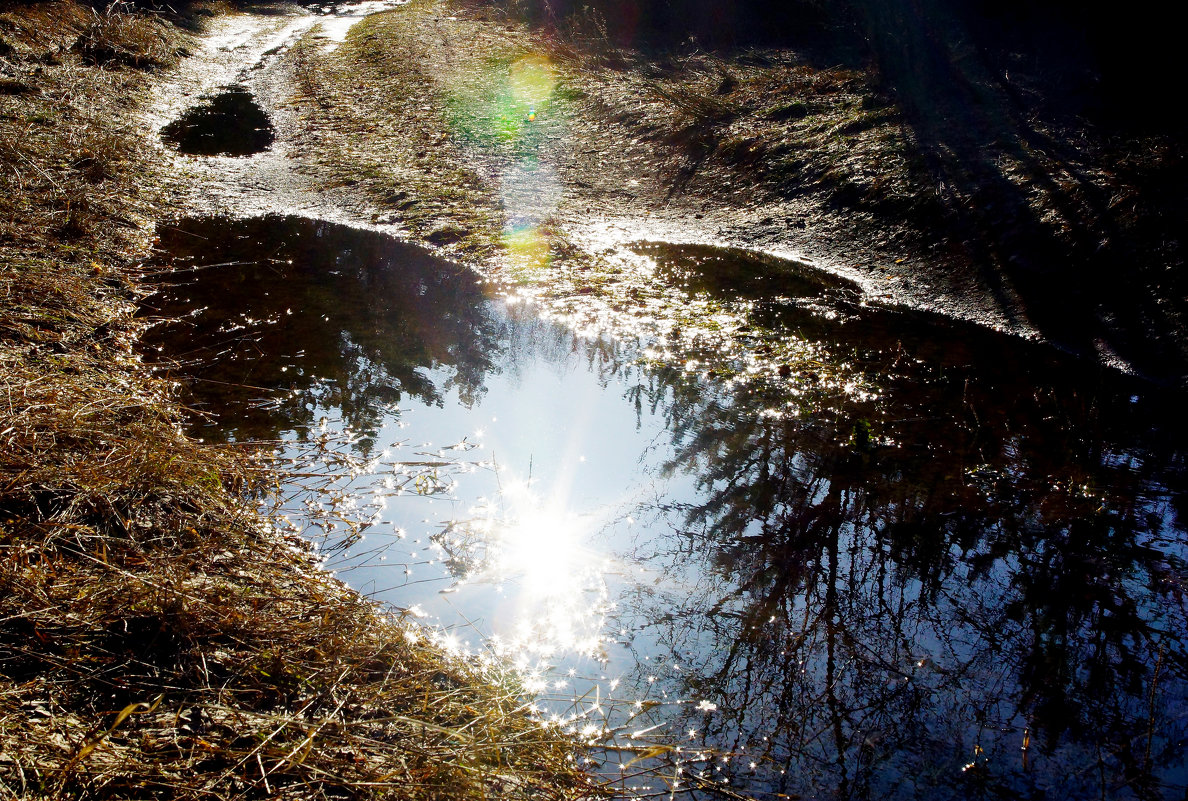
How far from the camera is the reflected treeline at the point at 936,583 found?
7.69 ft

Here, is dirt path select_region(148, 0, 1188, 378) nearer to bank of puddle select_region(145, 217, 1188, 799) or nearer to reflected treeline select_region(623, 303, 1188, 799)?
bank of puddle select_region(145, 217, 1188, 799)

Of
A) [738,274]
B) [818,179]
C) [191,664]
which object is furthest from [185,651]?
[818,179]

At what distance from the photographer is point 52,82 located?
10.1 meters

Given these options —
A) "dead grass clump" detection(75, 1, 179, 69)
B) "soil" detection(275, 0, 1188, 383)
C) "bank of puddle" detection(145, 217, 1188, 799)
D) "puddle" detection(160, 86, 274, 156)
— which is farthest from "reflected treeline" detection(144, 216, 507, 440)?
"dead grass clump" detection(75, 1, 179, 69)

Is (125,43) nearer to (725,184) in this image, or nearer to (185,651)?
(725,184)

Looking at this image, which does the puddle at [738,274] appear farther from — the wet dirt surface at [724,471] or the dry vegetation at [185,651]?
the dry vegetation at [185,651]

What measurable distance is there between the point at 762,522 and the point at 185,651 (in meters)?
2.31

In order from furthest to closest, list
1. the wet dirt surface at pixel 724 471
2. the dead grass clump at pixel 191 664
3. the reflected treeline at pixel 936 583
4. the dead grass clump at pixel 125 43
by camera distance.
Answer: the dead grass clump at pixel 125 43 < the wet dirt surface at pixel 724 471 < the reflected treeline at pixel 936 583 < the dead grass clump at pixel 191 664

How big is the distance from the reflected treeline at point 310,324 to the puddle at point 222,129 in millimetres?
2746

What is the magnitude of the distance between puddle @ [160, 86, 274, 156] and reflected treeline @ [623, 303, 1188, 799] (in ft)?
23.3

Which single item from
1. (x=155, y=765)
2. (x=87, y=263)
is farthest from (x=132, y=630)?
(x=87, y=263)

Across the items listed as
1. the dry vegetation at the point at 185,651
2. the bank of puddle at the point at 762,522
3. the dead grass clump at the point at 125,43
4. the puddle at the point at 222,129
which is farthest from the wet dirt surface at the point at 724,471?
the dead grass clump at the point at 125,43

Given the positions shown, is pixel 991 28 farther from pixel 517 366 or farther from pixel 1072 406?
pixel 517 366

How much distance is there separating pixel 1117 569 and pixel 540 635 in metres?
2.35
